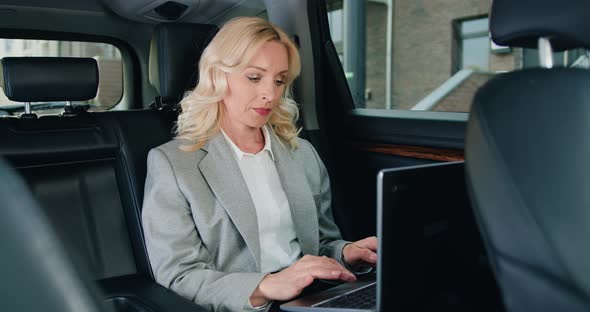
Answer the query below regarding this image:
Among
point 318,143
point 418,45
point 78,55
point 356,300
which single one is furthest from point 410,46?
point 356,300

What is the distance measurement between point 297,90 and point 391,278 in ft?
5.06

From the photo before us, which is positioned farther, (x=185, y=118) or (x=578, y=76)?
(x=185, y=118)

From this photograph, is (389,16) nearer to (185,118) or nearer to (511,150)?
(185,118)

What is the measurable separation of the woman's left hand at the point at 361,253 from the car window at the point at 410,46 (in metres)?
1.22

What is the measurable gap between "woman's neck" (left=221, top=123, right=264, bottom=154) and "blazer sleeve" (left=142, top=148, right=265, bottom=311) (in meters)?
0.21

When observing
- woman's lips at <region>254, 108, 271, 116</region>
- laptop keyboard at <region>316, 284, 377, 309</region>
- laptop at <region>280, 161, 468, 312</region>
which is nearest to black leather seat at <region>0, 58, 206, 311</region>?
woman's lips at <region>254, 108, 271, 116</region>

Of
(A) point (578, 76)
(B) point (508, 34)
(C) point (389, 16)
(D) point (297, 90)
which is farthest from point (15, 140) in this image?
(C) point (389, 16)

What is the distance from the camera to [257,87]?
145 cm

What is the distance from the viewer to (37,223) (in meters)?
0.47

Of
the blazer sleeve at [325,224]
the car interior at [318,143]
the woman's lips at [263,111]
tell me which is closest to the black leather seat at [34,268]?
the car interior at [318,143]

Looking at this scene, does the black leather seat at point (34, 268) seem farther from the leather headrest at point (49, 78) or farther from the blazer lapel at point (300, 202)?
the leather headrest at point (49, 78)

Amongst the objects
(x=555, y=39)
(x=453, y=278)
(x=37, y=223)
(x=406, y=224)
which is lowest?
(x=453, y=278)

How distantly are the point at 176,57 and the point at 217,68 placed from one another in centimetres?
23

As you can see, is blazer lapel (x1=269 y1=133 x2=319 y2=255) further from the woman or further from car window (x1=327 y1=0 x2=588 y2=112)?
car window (x1=327 y1=0 x2=588 y2=112)
